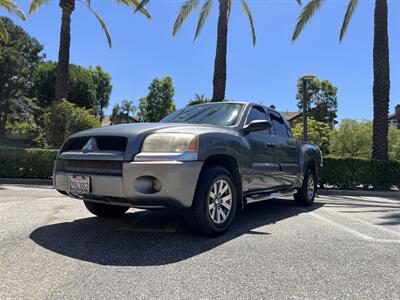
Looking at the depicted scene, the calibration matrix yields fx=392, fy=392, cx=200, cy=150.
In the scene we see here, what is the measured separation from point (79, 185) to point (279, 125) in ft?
12.4

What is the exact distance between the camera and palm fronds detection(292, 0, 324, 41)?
51.4ft

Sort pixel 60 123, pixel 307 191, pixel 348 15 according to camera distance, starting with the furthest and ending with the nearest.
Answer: pixel 348 15 < pixel 60 123 < pixel 307 191

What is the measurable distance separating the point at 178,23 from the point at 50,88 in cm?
2599

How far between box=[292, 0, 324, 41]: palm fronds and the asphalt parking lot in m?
11.8

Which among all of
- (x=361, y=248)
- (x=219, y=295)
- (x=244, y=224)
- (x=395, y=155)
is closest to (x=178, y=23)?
(x=244, y=224)

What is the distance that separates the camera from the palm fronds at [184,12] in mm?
18209

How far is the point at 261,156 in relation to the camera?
223 inches

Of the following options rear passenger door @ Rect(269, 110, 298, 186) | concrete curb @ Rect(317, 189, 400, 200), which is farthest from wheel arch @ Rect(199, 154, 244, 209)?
concrete curb @ Rect(317, 189, 400, 200)

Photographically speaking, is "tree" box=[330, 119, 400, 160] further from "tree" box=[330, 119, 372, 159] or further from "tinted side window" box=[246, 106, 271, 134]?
"tinted side window" box=[246, 106, 271, 134]

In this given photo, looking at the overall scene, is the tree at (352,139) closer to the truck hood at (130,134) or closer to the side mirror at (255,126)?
the side mirror at (255,126)

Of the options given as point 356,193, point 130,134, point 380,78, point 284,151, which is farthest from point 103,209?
point 380,78

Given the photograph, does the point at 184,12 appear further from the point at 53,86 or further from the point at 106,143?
the point at 53,86

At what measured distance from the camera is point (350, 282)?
10.9 ft

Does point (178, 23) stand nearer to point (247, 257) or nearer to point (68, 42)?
point (68, 42)
